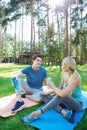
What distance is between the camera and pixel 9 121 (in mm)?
5191

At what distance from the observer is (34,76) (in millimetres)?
6574

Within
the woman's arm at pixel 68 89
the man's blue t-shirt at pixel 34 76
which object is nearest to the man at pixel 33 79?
the man's blue t-shirt at pixel 34 76

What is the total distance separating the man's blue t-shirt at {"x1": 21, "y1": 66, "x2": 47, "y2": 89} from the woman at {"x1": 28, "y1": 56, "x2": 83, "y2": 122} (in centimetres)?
126

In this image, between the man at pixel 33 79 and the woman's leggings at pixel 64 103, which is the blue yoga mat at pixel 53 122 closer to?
the woman's leggings at pixel 64 103

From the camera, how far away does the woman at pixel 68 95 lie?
4867 mm

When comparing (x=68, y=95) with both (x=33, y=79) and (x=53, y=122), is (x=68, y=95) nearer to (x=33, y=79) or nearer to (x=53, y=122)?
(x=53, y=122)

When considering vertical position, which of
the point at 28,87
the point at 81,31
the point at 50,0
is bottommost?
the point at 28,87

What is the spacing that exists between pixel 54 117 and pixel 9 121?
0.97m

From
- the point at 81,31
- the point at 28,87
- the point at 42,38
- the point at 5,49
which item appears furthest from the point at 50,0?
the point at 5,49

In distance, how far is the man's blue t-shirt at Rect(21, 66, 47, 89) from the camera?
6547 millimetres

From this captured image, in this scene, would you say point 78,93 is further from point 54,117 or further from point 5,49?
point 5,49

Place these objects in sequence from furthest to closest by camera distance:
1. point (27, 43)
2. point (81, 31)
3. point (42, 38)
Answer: point (27, 43), point (42, 38), point (81, 31)

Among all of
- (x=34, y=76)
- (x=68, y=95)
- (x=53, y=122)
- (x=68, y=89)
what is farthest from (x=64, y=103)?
(x=34, y=76)

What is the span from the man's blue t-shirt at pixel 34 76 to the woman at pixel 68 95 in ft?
4.12
